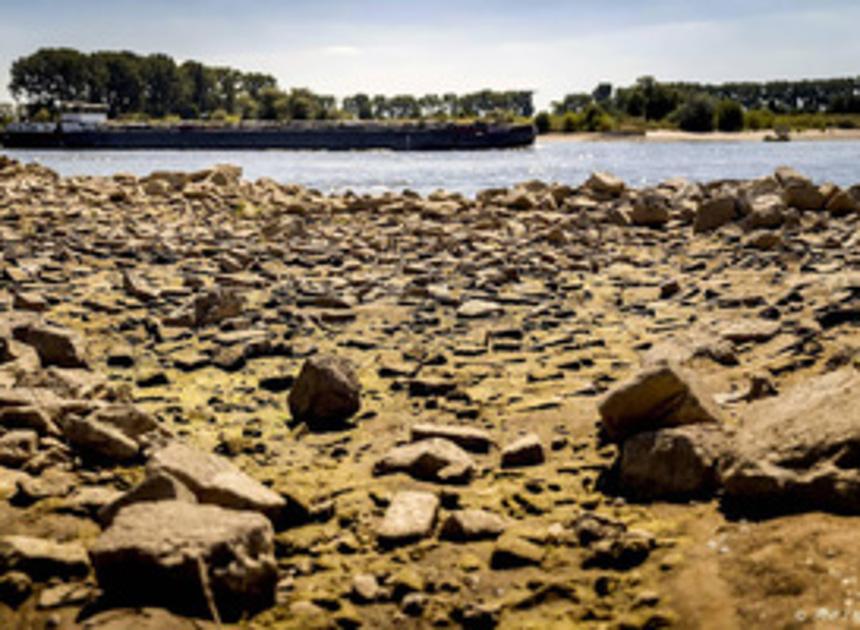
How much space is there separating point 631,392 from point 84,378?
3.05m

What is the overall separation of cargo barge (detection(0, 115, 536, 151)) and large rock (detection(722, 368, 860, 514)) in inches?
2527

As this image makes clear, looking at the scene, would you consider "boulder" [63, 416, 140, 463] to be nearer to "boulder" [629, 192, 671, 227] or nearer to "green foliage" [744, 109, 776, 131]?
"boulder" [629, 192, 671, 227]

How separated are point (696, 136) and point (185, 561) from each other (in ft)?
285

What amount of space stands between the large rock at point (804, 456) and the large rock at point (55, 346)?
4019 millimetres

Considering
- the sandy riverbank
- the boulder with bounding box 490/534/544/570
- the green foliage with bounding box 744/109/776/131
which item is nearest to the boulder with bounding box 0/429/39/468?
the boulder with bounding box 490/534/544/570

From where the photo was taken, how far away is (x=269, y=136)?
7062 centimetres

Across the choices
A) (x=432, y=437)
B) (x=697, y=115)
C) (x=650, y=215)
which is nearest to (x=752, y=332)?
(x=432, y=437)

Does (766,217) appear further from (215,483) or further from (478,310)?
(215,483)

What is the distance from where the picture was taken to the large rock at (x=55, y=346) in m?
5.26

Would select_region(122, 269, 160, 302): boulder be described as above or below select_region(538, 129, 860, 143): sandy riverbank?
below

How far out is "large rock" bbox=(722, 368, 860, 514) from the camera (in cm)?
271

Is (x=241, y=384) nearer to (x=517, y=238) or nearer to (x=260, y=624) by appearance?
(x=260, y=624)

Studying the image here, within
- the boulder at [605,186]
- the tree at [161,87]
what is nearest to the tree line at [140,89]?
the tree at [161,87]

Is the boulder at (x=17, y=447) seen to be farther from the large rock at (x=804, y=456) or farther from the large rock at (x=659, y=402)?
the large rock at (x=804, y=456)
